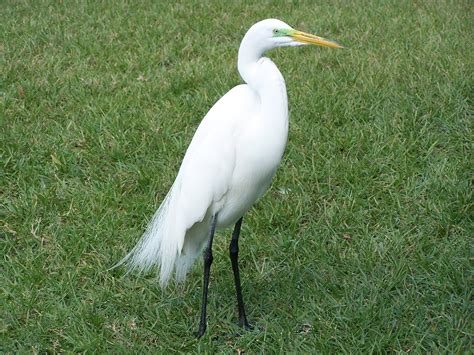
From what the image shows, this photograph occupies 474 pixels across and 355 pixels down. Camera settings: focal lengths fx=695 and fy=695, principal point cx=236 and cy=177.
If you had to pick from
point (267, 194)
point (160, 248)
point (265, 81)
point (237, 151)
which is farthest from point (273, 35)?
point (267, 194)

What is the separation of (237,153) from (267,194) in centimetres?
123

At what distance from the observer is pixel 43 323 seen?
9.88 ft

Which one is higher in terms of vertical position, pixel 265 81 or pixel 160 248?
pixel 265 81

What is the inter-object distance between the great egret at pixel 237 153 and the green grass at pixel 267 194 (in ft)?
1.15

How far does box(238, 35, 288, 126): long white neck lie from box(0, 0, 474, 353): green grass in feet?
2.99

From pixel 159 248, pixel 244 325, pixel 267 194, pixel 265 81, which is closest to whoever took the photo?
pixel 265 81

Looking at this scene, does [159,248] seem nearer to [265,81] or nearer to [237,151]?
[237,151]

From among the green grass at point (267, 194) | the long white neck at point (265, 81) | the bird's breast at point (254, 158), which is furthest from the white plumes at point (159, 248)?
the long white neck at point (265, 81)

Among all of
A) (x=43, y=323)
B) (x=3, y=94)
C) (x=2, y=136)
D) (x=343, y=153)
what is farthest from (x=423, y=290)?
(x=3, y=94)

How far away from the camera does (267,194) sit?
12.8ft

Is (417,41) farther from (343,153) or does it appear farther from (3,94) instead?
(3,94)

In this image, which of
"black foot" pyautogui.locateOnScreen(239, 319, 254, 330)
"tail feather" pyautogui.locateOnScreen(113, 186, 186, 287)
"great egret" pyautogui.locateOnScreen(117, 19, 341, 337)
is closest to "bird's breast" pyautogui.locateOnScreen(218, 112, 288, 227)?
"great egret" pyautogui.locateOnScreen(117, 19, 341, 337)

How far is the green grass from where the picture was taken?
2967 mm

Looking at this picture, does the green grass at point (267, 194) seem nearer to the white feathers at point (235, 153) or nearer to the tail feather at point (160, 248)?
the tail feather at point (160, 248)
